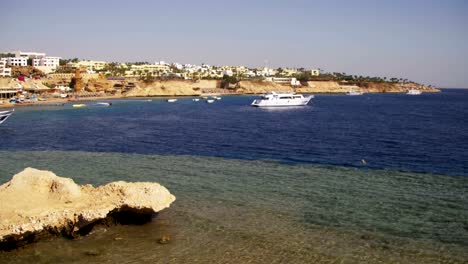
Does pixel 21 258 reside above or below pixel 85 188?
below

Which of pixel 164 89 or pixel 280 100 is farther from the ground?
pixel 164 89

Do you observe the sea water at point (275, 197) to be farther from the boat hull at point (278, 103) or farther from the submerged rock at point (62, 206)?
the boat hull at point (278, 103)

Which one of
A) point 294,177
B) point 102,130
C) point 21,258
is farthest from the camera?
point 102,130

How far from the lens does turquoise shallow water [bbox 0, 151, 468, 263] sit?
46.8ft

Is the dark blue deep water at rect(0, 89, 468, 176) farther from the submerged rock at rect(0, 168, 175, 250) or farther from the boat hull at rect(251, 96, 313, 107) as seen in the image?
the boat hull at rect(251, 96, 313, 107)

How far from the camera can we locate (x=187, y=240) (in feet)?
51.0

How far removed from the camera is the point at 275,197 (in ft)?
69.3

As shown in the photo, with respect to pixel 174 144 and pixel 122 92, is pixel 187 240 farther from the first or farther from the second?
pixel 122 92

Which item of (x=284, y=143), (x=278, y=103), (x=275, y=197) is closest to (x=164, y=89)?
(x=278, y=103)

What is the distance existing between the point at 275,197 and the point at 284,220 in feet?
11.3

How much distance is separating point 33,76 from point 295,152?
165 metres

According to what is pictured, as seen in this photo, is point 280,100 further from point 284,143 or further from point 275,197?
point 275,197

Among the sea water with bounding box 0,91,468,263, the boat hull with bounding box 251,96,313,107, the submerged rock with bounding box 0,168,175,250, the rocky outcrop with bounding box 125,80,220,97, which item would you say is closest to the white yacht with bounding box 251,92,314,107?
the boat hull with bounding box 251,96,313,107

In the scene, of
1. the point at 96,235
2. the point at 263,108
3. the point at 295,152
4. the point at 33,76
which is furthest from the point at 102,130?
the point at 33,76
